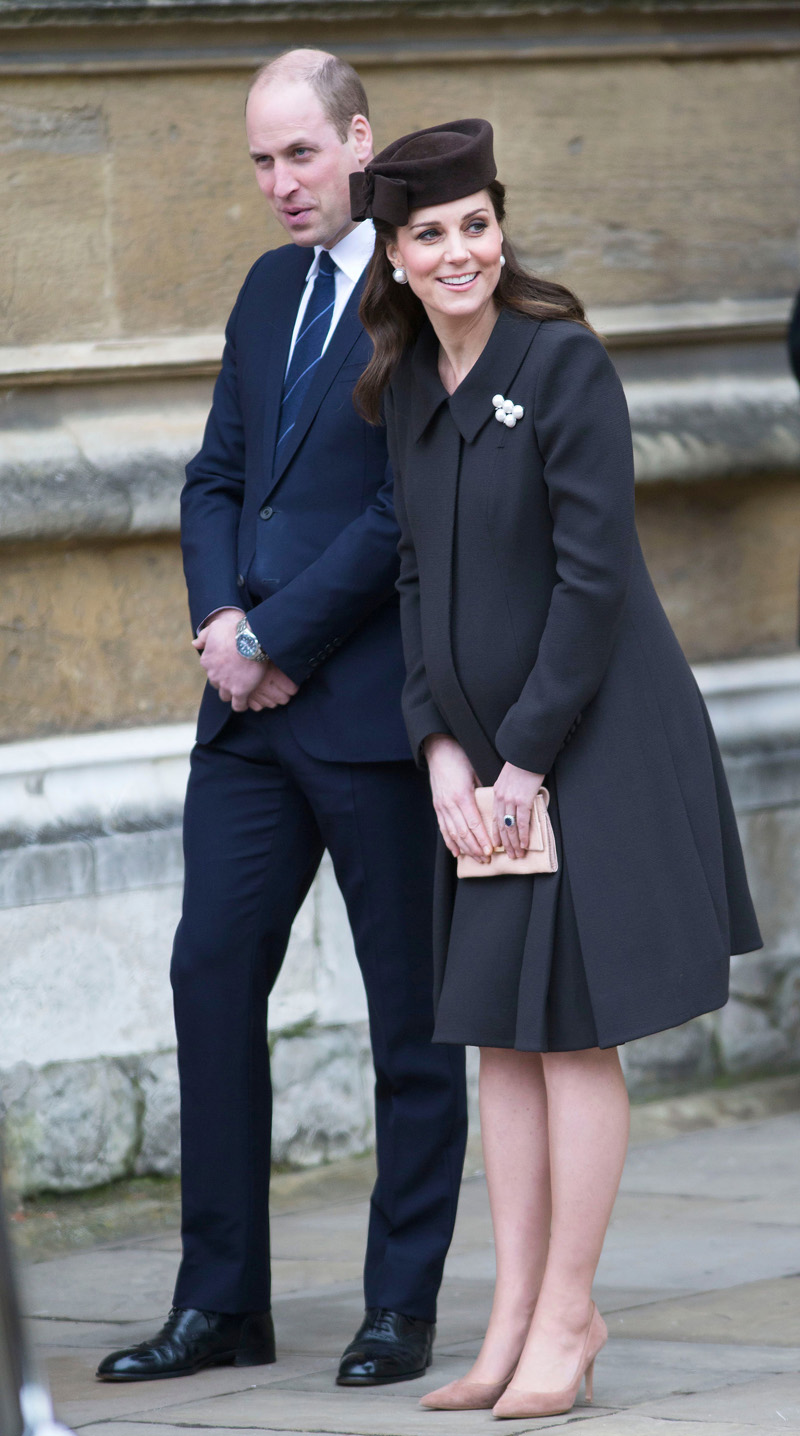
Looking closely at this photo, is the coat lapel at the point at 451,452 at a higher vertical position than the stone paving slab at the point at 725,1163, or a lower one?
higher

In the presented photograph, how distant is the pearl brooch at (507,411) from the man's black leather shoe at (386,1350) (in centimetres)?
142

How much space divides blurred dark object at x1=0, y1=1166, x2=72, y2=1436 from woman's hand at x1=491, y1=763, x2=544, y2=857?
150 centimetres

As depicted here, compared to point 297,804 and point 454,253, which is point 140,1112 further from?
point 454,253

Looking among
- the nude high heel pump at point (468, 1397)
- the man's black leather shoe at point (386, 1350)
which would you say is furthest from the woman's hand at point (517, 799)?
the man's black leather shoe at point (386, 1350)

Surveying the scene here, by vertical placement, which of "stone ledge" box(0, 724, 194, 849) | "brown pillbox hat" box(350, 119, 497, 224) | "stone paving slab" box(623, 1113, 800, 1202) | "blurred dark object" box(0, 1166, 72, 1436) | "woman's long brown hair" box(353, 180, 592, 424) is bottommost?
"stone paving slab" box(623, 1113, 800, 1202)

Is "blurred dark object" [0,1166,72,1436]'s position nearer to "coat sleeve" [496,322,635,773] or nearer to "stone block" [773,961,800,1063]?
"coat sleeve" [496,322,635,773]

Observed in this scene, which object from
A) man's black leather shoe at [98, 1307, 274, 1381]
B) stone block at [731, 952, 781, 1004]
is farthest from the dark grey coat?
stone block at [731, 952, 781, 1004]

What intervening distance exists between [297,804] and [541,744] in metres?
0.67

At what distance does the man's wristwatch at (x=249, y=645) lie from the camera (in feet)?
11.9

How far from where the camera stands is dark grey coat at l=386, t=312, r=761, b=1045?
3.21m

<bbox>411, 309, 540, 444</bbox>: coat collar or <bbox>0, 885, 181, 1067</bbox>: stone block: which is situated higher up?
<bbox>411, 309, 540, 444</bbox>: coat collar

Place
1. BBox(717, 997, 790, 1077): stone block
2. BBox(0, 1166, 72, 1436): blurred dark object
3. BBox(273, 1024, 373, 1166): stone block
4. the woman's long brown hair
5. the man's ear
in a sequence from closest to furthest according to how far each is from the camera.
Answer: BBox(0, 1166, 72, 1436): blurred dark object → the woman's long brown hair → the man's ear → BBox(273, 1024, 373, 1166): stone block → BBox(717, 997, 790, 1077): stone block

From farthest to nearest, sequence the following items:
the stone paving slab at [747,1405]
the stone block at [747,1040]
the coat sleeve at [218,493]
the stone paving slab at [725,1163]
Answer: the stone block at [747,1040] < the stone paving slab at [725,1163] < the coat sleeve at [218,493] < the stone paving slab at [747,1405]

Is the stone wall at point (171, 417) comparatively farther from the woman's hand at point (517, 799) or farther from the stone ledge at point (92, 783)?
the woman's hand at point (517, 799)
